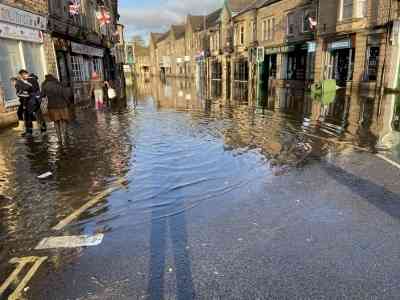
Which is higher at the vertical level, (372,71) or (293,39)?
(293,39)

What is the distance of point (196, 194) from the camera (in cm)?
526

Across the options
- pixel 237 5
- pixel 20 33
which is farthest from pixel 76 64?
pixel 237 5

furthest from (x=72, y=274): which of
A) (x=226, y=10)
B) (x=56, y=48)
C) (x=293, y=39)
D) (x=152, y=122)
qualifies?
(x=226, y=10)

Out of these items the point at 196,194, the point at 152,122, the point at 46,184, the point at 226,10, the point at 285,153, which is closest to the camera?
the point at 196,194

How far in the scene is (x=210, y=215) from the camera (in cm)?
448

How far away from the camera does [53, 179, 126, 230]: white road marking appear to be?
4.30 meters

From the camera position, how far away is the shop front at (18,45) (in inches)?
476

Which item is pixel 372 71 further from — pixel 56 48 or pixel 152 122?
pixel 56 48

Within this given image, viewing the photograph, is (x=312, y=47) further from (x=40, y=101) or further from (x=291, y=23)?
(x=40, y=101)

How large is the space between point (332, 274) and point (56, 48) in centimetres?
1803

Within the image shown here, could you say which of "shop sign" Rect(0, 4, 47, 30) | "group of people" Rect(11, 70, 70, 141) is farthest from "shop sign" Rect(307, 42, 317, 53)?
"group of people" Rect(11, 70, 70, 141)

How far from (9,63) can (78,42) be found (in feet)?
32.9

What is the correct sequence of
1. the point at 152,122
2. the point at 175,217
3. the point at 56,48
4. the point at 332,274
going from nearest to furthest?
the point at 332,274
the point at 175,217
the point at 152,122
the point at 56,48

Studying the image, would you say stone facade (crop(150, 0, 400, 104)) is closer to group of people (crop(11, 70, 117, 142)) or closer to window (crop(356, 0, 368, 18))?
window (crop(356, 0, 368, 18))
